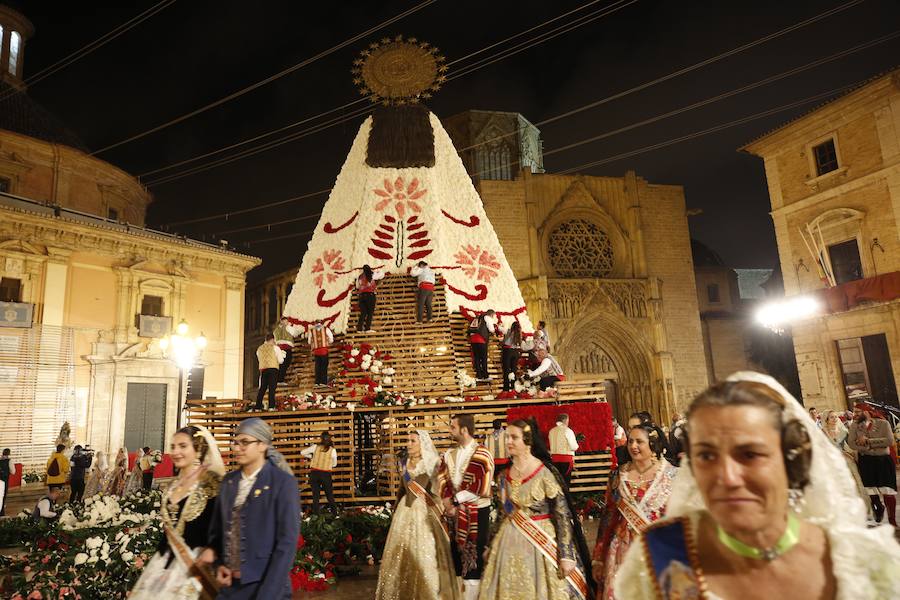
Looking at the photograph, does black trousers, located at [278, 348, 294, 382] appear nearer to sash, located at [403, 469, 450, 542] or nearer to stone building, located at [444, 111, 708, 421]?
sash, located at [403, 469, 450, 542]

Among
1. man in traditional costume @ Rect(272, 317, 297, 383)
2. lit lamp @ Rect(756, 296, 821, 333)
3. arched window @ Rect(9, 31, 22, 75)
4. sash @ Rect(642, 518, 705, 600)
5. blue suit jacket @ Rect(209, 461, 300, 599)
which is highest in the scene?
arched window @ Rect(9, 31, 22, 75)

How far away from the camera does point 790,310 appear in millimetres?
19891

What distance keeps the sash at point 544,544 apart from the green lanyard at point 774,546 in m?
2.64

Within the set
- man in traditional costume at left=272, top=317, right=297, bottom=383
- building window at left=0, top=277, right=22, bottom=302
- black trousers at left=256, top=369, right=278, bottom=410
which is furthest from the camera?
building window at left=0, top=277, right=22, bottom=302

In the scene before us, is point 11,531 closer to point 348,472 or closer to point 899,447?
point 348,472

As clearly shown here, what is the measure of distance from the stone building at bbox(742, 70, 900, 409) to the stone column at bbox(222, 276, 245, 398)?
75.3 ft

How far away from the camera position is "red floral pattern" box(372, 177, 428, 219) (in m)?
13.6

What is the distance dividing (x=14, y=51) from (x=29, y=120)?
6790 millimetres

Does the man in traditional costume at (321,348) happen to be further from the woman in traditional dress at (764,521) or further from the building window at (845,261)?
the building window at (845,261)

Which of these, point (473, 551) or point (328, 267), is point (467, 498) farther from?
point (328, 267)

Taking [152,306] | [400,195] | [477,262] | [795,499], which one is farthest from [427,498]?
[152,306]

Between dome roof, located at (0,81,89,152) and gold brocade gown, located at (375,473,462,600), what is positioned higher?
dome roof, located at (0,81,89,152)

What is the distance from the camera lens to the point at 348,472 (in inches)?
399

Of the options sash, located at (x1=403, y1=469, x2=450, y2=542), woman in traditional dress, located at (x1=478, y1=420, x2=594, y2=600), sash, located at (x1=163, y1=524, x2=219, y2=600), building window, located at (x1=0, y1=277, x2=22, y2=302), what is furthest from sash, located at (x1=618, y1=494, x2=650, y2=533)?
building window, located at (x1=0, y1=277, x2=22, y2=302)
